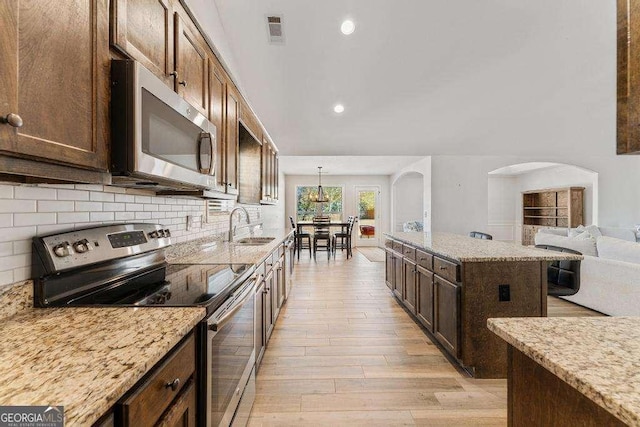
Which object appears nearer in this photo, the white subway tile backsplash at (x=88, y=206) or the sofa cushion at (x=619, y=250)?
the white subway tile backsplash at (x=88, y=206)


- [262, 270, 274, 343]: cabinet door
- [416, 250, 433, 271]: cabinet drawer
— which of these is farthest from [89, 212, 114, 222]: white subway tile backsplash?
[416, 250, 433, 271]: cabinet drawer

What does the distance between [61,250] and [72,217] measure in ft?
0.61

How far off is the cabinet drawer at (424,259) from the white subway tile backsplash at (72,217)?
2.40 meters

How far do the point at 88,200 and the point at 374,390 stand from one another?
1952mm

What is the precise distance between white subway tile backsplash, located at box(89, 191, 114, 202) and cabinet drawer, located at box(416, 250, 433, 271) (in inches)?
92.0

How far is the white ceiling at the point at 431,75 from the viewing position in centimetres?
318

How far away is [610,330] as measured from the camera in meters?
0.84

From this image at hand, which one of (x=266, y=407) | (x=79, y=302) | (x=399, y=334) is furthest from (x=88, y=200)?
(x=399, y=334)

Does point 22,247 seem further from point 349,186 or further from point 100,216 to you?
point 349,186

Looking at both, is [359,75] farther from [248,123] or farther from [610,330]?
[610,330]

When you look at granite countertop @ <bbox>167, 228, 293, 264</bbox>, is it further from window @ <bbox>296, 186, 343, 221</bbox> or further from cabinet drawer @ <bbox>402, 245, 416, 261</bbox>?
window @ <bbox>296, 186, 343, 221</bbox>

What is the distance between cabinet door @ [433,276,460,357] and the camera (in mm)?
2143

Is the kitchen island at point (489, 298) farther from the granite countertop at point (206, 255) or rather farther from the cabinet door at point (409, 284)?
the granite countertop at point (206, 255)

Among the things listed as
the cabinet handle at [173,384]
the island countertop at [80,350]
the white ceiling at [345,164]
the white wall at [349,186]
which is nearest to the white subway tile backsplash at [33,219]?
the island countertop at [80,350]
